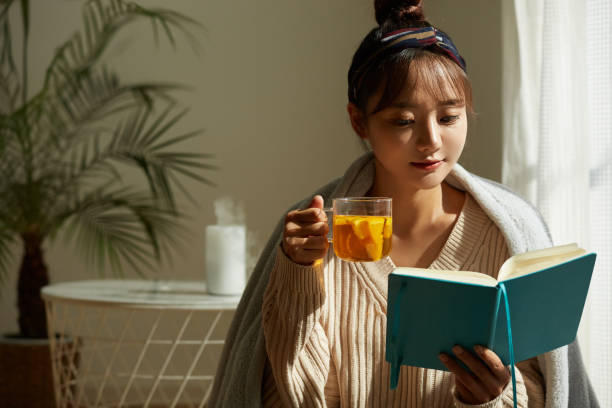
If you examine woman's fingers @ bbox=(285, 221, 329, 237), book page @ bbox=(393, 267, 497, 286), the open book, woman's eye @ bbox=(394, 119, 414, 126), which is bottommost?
the open book

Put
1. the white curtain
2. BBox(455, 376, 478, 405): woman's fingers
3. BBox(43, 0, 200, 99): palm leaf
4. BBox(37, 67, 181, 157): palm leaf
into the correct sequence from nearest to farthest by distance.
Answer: BBox(455, 376, 478, 405): woman's fingers
the white curtain
BBox(43, 0, 200, 99): palm leaf
BBox(37, 67, 181, 157): palm leaf

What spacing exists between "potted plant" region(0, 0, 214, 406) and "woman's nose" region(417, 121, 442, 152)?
1.37m

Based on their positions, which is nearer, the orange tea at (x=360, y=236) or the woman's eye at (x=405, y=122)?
the orange tea at (x=360, y=236)

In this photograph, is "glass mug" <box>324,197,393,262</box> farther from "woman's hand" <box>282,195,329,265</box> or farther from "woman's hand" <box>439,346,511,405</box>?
"woman's hand" <box>439,346,511,405</box>

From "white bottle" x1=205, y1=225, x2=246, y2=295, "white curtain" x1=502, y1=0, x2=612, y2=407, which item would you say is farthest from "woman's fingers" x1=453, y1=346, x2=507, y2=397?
"white bottle" x1=205, y1=225, x2=246, y2=295

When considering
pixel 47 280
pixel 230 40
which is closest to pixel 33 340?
pixel 47 280

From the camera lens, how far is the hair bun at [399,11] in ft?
4.50

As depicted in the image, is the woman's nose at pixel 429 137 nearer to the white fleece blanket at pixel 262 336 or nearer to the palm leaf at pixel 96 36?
the white fleece blanket at pixel 262 336

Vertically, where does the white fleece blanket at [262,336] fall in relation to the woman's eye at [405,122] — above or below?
below

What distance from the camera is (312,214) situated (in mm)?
1151

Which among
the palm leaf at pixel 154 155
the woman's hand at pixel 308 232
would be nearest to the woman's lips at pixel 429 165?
the woman's hand at pixel 308 232

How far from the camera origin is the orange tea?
3.68 ft

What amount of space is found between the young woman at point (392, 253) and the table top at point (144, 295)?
46 cm

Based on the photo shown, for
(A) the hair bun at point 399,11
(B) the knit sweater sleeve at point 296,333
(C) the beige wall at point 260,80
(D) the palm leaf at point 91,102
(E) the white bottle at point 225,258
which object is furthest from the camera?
(C) the beige wall at point 260,80
